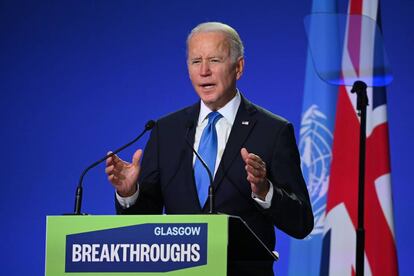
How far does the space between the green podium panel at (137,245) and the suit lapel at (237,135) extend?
72cm

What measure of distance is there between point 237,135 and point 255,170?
0.55m

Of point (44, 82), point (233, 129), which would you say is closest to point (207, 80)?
point (233, 129)

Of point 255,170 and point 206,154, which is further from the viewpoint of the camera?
point 206,154

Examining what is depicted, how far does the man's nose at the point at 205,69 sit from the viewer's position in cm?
267

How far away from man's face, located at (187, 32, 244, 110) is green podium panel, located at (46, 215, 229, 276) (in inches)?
35.3

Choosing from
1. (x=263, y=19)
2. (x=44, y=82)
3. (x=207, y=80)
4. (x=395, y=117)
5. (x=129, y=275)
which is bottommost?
(x=129, y=275)

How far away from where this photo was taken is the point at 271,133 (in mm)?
2678

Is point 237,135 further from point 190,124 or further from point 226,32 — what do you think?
point 226,32

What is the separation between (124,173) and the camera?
237 centimetres

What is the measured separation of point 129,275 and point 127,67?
2.92 metres

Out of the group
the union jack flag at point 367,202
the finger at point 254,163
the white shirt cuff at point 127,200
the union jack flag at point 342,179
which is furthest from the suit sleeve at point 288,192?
the union jack flag at point 367,202

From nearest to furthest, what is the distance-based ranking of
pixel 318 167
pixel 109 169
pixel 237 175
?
1. pixel 109 169
2. pixel 237 175
3. pixel 318 167

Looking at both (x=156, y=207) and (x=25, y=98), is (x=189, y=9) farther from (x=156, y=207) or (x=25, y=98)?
(x=156, y=207)

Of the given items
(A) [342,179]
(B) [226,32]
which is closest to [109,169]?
(B) [226,32]
